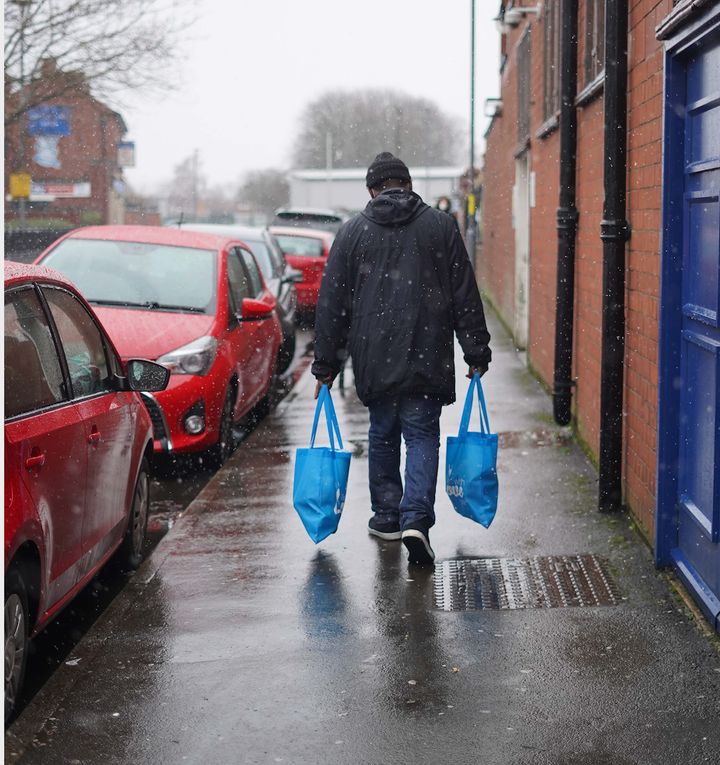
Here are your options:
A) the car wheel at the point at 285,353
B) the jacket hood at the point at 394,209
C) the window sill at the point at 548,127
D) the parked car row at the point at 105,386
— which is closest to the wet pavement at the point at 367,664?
the parked car row at the point at 105,386

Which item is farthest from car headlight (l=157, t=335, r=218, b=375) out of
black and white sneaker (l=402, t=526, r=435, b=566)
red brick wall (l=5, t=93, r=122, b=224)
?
red brick wall (l=5, t=93, r=122, b=224)

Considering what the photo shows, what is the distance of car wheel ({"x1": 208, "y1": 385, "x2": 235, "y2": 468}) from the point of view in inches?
331

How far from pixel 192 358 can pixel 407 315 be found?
2.71 meters

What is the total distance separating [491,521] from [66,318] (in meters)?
2.28

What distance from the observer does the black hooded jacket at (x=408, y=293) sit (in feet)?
19.0

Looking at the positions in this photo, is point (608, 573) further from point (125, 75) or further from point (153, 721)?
point (125, 75)

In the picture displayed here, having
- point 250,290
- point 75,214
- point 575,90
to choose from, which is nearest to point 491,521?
point 575,90

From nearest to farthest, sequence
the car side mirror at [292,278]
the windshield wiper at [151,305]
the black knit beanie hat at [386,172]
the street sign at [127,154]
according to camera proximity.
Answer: the black knit beanie hat at [386,172], the windshield wiper at [151,305], the car side mirror at [292,278], the street sign at [127,154]

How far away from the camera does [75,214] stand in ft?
174

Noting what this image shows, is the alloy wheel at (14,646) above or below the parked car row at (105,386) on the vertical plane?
below

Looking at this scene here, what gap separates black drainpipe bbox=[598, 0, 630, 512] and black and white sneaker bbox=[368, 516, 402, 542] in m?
1.14

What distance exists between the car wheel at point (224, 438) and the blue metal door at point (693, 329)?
3.76 metres

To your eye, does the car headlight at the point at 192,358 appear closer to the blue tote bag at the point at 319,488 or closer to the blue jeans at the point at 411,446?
the blue jeans at the point at 411,446

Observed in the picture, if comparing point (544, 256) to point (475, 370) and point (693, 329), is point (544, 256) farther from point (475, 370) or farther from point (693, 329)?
point (693, 329)
